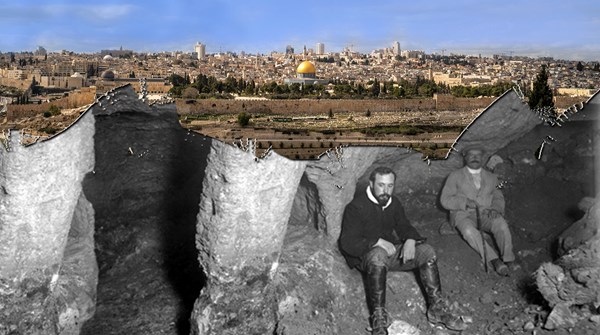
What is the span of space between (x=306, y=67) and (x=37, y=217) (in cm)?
188

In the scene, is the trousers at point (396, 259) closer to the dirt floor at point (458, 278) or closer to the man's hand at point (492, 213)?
the dirt floor at point (458, 278)

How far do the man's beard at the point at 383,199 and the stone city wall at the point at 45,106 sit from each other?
1.85m

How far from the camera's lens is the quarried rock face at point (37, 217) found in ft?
16.4

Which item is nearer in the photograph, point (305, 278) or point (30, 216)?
point (30, 216)

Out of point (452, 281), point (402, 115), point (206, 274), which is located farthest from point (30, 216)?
point (452, 281)

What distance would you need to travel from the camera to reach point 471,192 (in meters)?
5.50

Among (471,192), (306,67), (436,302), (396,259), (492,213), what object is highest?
(306,67)

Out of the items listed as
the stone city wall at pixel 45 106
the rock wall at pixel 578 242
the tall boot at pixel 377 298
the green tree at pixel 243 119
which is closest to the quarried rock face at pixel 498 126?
the rock wall at pixel 578 242

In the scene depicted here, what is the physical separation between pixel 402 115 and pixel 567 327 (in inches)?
63.8

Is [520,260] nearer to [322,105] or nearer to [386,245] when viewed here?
[386,245]

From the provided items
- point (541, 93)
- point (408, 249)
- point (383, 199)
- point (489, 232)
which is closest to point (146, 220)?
point (383, 199)

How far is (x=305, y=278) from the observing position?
5.47 meters

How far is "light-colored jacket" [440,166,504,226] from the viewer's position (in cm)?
548

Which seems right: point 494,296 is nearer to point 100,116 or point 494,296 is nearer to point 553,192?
point 553,192
